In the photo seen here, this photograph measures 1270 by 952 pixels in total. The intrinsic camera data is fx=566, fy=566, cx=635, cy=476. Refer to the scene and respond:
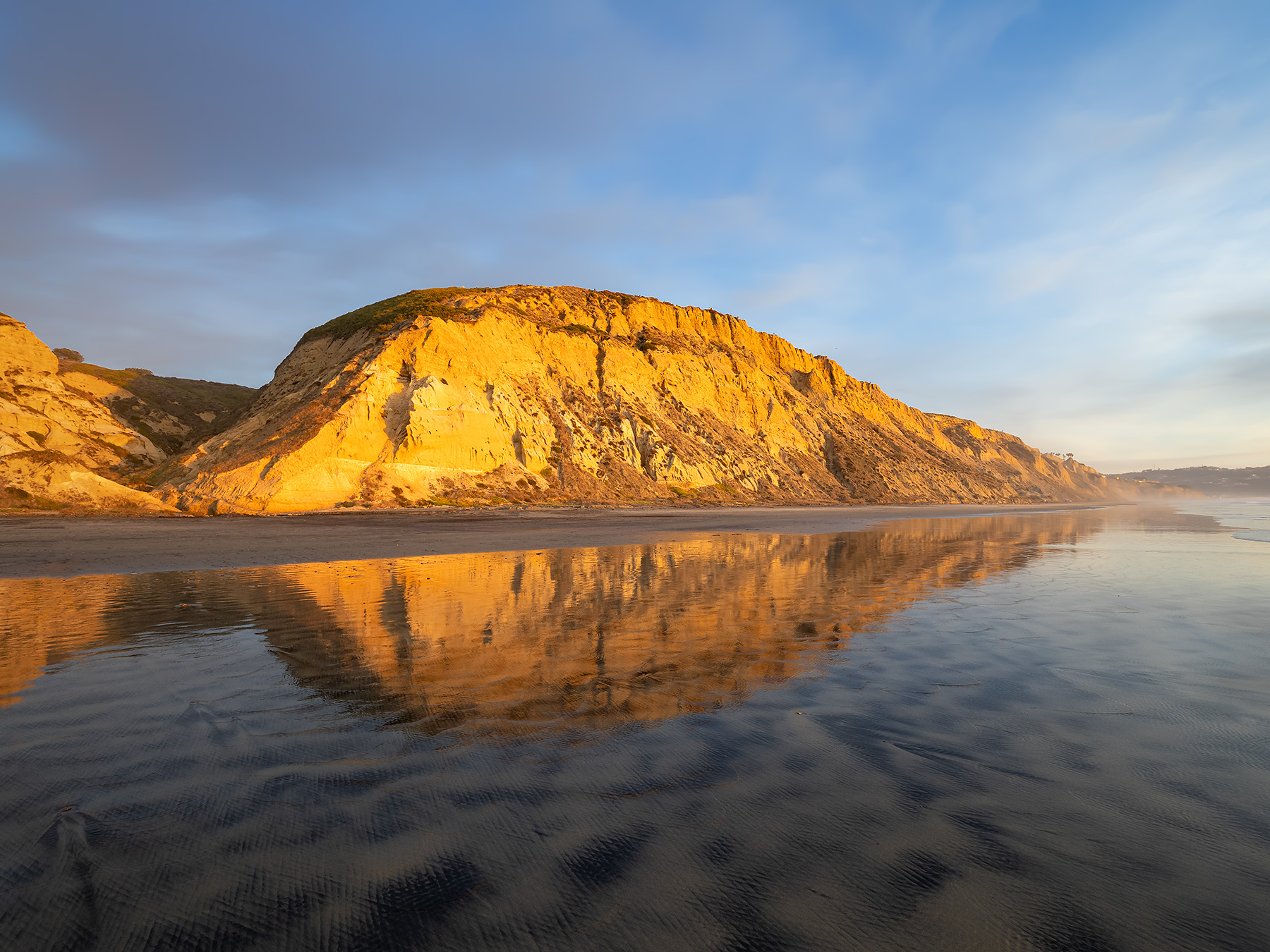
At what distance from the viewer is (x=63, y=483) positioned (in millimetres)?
32281

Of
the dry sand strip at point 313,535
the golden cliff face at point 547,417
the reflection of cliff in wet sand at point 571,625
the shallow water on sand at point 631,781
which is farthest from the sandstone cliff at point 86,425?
the shallow water on sand at point 631,781

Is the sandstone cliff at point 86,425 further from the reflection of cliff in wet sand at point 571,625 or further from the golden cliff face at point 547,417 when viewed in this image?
the reflection of cliff in wet sand at point 571,625

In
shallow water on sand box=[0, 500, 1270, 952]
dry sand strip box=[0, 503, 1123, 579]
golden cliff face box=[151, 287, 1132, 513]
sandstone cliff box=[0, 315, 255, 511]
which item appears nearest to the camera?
shallow water on sand box=[0, 500, 1270, 952]

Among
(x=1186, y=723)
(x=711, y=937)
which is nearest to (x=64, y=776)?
(x=711, y=937)

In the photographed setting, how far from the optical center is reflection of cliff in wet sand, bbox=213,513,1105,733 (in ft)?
16.8

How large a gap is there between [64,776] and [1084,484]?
25144 cm

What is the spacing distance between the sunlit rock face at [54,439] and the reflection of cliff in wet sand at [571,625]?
2929 centimetres

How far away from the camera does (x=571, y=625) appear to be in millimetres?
7863

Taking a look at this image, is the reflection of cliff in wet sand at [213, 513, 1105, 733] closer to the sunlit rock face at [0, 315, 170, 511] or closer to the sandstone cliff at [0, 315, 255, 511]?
the sunlit rock face at [0, 315, 170, 511]

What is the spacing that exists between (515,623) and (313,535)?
17.4m

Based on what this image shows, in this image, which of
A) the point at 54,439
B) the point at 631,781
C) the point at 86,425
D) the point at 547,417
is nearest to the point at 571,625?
the point at 631,781

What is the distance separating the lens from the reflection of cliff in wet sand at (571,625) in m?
5.12

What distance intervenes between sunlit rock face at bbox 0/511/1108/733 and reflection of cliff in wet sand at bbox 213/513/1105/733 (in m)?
0.04

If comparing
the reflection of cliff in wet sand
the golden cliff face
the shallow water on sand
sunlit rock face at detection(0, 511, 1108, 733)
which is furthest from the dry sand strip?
the shallow water on sand
